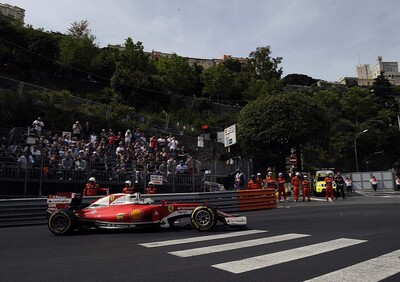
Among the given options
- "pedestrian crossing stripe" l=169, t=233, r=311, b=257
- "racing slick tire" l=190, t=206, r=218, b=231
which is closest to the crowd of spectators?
"racing slick tire" l=190, t=206, r=218, b=231

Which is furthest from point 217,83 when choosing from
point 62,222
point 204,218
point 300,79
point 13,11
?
point 13,11

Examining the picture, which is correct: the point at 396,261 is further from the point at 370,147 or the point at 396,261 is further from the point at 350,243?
the point at 370,147

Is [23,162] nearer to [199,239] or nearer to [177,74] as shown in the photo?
[199,239]

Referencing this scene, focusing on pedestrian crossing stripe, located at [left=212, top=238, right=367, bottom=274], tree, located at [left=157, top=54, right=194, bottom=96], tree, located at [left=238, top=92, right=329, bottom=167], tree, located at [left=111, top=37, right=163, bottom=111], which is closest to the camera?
pedestrian crossing stripe, located at [left=212, top=238, right=367, bottom=274]

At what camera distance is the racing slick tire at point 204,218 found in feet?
30.5

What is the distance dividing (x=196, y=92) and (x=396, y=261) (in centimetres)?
7436

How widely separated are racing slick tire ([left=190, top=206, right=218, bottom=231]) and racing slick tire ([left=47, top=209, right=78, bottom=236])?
2972mm

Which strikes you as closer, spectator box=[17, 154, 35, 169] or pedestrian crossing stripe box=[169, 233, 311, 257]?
pedestrian crossing stripe box=[169, 233, 311, 257]

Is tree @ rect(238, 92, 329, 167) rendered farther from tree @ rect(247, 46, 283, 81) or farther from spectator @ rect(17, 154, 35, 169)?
tree @ rect(247, 46, 283, 81)

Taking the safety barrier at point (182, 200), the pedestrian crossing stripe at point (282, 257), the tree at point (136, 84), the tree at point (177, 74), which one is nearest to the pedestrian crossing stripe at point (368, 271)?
the pedestrian crossing stripe at point (282, 257)

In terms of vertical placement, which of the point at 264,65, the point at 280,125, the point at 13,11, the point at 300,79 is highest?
the point at 13,11

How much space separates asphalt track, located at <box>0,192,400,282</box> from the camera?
16.8 feet

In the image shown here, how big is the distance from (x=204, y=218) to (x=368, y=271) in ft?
15.7

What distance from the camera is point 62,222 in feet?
30.7
